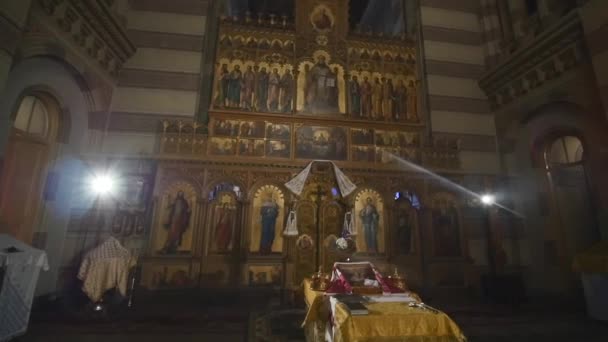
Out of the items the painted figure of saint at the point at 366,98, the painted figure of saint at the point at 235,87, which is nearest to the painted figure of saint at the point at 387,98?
the painted figure of saint at the point at 366,98

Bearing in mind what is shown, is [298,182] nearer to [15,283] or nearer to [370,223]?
[370,223]

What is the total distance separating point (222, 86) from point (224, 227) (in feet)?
13.3

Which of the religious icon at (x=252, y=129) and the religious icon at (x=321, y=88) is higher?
the religious icon at (x=321, y=88)

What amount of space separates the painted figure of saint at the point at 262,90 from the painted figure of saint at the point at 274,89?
12cm

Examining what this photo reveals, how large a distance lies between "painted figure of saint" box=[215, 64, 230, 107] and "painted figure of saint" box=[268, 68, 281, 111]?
124cm

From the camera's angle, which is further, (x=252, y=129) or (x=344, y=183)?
(x=252, y=129)

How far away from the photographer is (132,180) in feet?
23.7

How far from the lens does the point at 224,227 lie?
7.23 metres

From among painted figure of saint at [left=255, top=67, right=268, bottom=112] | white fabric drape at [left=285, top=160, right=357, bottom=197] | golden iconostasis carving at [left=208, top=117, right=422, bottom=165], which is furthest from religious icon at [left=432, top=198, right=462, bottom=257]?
painted figure of saint at [left=255, top=67, right=268, bottom=112]

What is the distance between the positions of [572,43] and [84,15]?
11.3m

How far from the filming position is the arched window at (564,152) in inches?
291

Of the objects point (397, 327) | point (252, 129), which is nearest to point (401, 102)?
point (252, 129)

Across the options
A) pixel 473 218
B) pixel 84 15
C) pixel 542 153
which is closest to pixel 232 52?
pixel 84 15

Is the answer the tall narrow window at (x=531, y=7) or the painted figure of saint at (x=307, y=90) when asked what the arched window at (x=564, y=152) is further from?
the painted figure of saint at (x=307, y=90)
